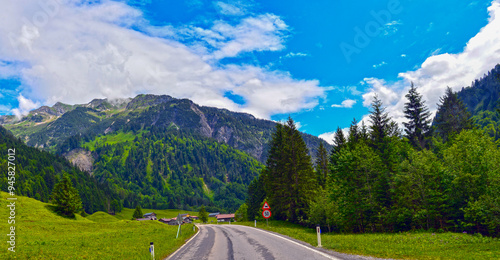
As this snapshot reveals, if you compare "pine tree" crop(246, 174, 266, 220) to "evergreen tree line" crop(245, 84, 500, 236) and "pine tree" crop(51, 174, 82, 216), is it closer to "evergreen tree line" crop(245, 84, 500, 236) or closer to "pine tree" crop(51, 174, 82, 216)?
"evergreen tree line" crop(245, 84, 500, 236)

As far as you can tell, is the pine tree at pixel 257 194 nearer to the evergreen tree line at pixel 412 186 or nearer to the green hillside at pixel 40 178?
the evergreen tree line at pixel 412 186

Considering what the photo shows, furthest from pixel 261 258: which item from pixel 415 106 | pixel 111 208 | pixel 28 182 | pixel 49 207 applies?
pixel 111 208

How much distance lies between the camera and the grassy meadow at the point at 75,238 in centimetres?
1981

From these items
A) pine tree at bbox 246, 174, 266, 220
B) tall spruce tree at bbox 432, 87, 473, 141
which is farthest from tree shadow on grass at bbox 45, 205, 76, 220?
tall spruce tree at bbox 432, 87, 473, 141

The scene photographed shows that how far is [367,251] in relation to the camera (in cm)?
1213

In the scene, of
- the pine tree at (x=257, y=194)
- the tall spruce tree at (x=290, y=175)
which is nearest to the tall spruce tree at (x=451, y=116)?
the tall spruce tree at (x=290, y=175)

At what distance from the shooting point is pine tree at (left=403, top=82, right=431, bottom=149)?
41281 mm

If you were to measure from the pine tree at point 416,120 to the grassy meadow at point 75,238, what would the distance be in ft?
123

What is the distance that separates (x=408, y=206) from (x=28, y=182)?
179 metres

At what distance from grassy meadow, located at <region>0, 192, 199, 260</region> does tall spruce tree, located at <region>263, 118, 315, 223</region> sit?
16.1 meters

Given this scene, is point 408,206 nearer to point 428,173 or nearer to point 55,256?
point 428,173

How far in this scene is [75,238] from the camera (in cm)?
3388

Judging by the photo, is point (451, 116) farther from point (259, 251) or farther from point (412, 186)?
point (259, 251)

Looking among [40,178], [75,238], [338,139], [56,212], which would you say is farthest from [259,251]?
[40,178]
